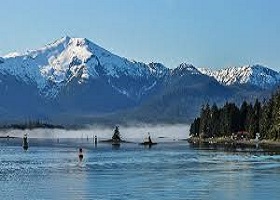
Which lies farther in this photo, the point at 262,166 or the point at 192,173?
the point at 262,166

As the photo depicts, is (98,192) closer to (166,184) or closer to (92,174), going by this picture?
(166,184)

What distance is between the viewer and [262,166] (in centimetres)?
12731

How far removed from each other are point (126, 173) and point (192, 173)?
9.92m

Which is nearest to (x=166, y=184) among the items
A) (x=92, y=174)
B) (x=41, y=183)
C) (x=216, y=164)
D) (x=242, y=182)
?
(x=242, y=182)

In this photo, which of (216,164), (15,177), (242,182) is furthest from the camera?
(216,164)

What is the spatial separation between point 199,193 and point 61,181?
81.6 feet

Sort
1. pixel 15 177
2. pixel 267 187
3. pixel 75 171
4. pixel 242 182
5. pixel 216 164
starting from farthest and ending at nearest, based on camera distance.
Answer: pixel 216 164 → pixel 75 171 → pixel 15 177 → pixel 242 182 → pixel 267 187

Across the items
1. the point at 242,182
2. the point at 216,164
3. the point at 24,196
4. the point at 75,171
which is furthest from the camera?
the point at 216,164

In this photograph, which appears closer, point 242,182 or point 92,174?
point 242,182

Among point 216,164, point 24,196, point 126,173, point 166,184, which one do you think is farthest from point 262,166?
point 24,196

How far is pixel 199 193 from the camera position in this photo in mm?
81500

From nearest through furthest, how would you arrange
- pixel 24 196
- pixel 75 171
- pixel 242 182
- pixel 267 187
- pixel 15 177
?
pixel 24 196 < pixel 267 187 < pixel 242 182 < pixel 15 177 < pixel 75 171

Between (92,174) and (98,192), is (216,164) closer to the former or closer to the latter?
(92,174)

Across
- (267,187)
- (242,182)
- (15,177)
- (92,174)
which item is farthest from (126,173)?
(267,187)
